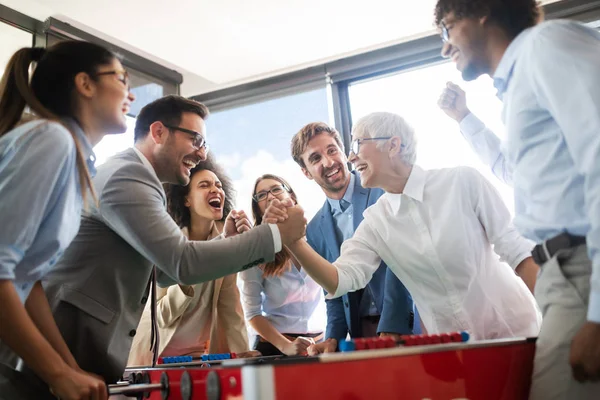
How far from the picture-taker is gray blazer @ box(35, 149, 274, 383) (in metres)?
1.44

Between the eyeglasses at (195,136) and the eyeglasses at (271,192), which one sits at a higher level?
the eyeglasses at (195,136)

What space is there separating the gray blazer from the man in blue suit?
831 mm

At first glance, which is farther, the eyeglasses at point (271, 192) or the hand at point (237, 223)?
the eyeglasses at point (271, 192)

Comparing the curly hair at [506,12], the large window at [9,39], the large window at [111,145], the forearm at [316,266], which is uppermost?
the large window at [9,39]

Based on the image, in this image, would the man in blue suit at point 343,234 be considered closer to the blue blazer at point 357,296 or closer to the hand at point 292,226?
the blue blazer at point 357,296

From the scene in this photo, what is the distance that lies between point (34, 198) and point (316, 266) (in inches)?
40.7

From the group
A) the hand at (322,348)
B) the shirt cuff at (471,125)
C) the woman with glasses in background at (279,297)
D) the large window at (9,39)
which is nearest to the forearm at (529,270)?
the shirt cuff at (471,125)

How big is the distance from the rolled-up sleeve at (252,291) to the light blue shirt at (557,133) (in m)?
1.79

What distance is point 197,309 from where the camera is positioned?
8.60ft

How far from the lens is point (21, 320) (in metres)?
A: 1.11

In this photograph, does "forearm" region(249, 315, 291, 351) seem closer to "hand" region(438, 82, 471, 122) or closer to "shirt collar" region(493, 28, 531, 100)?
"hand" region(438, 82, 471, 122)

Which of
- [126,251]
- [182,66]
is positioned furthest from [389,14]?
[126,251]

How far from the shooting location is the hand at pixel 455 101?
2.11m

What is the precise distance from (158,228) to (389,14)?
255cm
